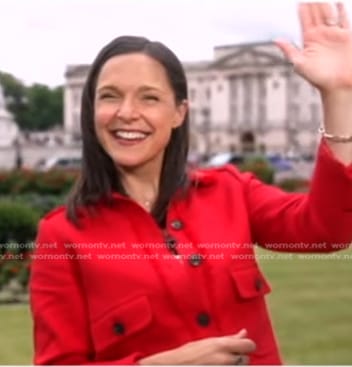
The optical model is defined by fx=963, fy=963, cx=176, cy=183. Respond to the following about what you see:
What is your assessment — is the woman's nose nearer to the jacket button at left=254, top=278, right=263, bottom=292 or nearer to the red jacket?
the red jacket

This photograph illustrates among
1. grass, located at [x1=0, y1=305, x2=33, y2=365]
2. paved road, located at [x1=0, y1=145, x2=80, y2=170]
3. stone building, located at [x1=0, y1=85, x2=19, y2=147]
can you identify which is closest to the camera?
grass, located at [x1=0, y1=305, x2=33, y2=365]

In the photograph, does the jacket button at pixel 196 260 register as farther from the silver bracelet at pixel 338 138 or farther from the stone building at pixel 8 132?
the stone building at pixel 8 132

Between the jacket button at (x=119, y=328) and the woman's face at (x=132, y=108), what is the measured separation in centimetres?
17

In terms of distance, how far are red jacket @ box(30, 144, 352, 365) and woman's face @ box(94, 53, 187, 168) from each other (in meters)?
0.06

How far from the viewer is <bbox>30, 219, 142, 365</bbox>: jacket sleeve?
1001 millimetres

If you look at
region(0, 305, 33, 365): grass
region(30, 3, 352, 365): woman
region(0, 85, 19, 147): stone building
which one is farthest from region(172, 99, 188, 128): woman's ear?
region(0, 85, 19, 147): stone building

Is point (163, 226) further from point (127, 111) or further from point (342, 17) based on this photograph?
point (342, 17)

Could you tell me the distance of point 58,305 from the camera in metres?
1.00

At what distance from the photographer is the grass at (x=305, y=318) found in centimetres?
388

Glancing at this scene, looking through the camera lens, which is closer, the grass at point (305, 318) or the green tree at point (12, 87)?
the green tree at point (12, 87)

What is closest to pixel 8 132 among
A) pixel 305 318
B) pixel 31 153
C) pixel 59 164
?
pixel 59 164

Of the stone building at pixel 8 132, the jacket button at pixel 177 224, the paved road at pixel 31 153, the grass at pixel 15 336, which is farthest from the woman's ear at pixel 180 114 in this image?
the paved road at pixel 31 153

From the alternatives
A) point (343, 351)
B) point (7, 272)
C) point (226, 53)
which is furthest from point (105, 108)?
point (7, 272)

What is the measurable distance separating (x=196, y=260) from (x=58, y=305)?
0.15 meters
